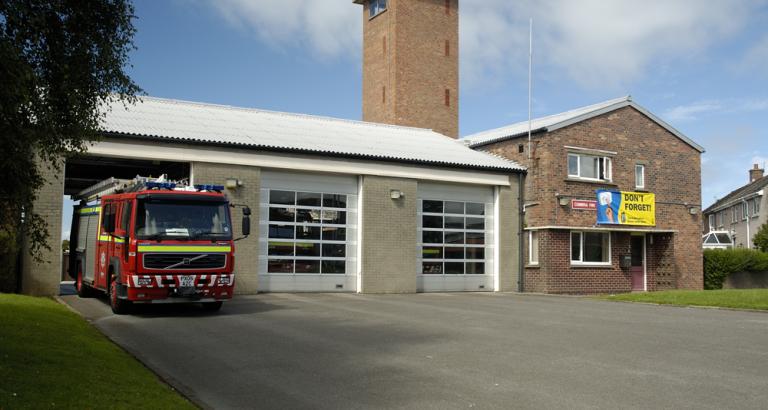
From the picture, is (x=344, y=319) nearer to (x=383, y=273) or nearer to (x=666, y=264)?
(x=383, y=273)

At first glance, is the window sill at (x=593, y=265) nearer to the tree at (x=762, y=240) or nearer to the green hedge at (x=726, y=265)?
the green hedge at (x=726, y=265)

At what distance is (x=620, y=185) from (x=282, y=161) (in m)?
13.6

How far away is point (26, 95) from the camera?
7781mm

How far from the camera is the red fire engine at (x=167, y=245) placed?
14336mm

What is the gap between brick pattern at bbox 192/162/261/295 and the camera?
21031 millimetres

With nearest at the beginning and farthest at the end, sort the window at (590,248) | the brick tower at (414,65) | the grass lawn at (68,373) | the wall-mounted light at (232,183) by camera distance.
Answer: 1. the grass lawn at (68,373)
2. the wall-mounted light at (232,183)
3. the window at (590,248)
4. the brick tower at (414,65)

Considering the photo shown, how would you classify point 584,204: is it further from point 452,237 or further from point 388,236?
point 388,236

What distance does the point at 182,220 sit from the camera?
48.8ft

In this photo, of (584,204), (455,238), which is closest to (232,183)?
(455,238)

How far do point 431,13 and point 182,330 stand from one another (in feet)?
107

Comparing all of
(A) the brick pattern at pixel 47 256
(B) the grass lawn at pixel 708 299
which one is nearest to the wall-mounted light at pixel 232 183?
(A) the brick pattern at pixel 47 256

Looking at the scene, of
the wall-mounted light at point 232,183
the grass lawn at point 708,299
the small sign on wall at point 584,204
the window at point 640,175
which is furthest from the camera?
the window at point 640,175

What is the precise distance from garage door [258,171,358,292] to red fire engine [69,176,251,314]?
243 inches

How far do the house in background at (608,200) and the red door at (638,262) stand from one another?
1.6 inches
